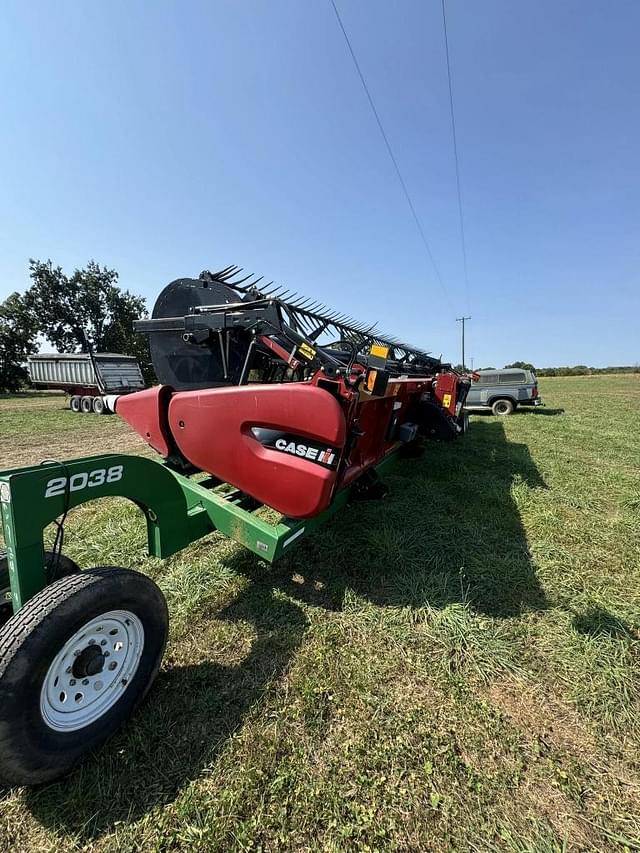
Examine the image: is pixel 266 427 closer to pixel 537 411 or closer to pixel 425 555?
pixel 425 555

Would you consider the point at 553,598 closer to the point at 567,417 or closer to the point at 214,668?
the point at 214,668

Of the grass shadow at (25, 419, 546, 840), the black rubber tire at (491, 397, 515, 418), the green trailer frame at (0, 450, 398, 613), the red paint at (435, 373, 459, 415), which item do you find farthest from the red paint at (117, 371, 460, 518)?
the black rubber tire at (491, 397, 515, 418)

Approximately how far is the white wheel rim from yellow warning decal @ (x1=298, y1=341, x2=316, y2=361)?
76.7 inches

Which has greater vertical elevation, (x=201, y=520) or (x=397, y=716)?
→ (x=201, y=520)

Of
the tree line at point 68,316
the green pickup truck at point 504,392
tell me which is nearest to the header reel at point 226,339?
the green pickup truck at point 504,392

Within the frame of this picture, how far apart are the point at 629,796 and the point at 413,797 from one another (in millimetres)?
961

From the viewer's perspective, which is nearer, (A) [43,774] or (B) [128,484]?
(A) [43,774]

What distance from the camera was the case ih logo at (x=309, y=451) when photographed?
2.35 meters

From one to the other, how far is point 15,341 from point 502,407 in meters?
51.7

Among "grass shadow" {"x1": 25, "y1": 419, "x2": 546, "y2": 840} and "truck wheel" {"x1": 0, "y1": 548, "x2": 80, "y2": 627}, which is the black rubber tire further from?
"truck wheel" {"x1": 0, "y1": 548, "x2": 80, "y2": 627}

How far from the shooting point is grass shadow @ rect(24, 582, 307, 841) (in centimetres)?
151

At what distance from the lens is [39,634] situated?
146cm

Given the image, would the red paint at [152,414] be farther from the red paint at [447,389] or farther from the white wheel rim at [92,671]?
the red paint at [447,389]

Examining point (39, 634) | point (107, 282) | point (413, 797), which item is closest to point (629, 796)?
point (413, 797)
